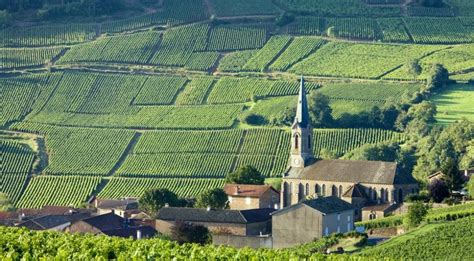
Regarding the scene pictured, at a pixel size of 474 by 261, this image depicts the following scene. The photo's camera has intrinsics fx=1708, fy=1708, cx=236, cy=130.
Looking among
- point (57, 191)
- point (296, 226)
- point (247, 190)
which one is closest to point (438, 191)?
point (296, 226)

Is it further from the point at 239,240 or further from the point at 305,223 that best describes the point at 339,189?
the point at 239,240

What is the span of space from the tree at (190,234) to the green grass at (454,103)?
33.4 m

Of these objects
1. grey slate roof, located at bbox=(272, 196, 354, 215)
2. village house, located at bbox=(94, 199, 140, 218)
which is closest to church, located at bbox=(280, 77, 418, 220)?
grey slate roof, located at bbox=(272, 196, 354, 215)

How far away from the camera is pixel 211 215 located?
85188 millimetres

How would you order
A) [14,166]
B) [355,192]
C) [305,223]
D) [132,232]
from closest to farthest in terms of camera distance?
[305,223] < [132,232] < [355,192] < [14,166]

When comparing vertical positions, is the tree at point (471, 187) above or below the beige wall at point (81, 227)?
above

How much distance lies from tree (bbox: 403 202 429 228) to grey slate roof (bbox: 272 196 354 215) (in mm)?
6652

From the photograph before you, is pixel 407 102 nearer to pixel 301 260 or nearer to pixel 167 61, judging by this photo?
pixel 167 61

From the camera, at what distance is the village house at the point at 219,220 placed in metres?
84.2

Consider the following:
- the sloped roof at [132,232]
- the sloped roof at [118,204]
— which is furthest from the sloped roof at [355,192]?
the sloped roof at [132,232]

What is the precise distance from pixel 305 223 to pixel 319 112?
1146 inches

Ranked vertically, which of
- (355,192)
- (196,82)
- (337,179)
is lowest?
(355,192)

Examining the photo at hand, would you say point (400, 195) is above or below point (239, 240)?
above

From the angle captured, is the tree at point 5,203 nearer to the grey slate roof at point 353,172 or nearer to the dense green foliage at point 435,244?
the grey slate roof at point 353,172
